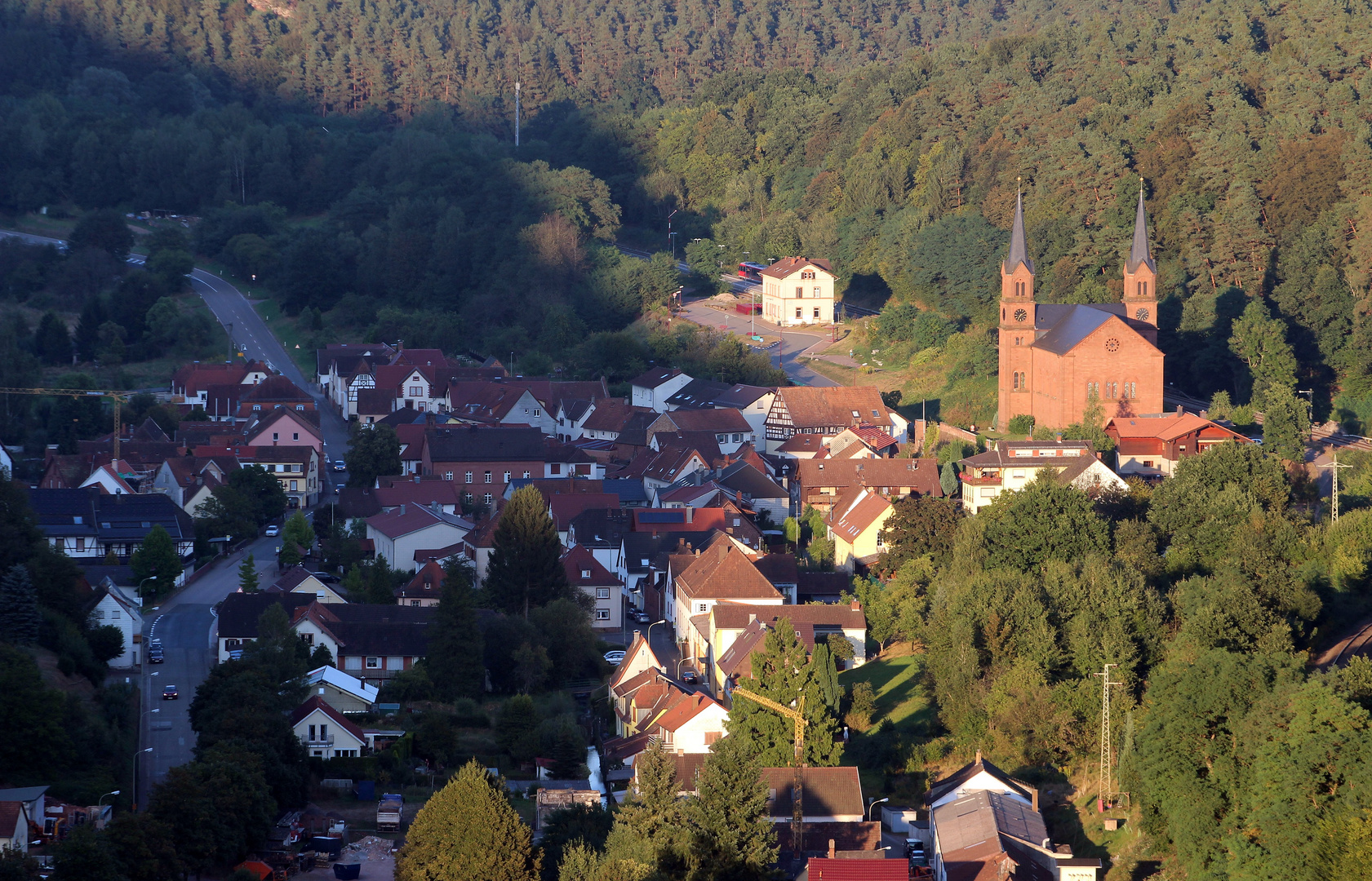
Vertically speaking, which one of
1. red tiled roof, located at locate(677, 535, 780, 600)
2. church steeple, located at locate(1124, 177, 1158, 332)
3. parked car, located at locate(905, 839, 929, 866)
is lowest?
parked car, located at locate(905, 839, 929, 866)

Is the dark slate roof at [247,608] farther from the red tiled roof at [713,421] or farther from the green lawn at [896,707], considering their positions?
the red tiled roof at [713,421]

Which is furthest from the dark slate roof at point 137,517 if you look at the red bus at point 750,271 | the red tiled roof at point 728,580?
the red bus at point 750,271

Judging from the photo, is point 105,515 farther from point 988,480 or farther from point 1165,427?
point 1165,427

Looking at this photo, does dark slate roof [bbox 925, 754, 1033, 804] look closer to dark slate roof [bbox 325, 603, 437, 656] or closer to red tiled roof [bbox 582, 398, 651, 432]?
dark slate roof [bbox 325, 603, 437, 656]

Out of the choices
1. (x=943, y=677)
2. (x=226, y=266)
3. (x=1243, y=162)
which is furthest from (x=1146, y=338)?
(x=226, y=266)

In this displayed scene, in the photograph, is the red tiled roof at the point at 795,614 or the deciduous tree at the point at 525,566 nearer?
the red tiled roof at the point at 795,614

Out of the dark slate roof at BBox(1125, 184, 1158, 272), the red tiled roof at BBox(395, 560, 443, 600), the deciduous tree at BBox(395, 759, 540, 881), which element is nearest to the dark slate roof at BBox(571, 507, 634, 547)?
the red tiled roof at BBox(395, 560, 443, 600)

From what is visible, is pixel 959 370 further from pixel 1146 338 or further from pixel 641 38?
pixel 641 38
